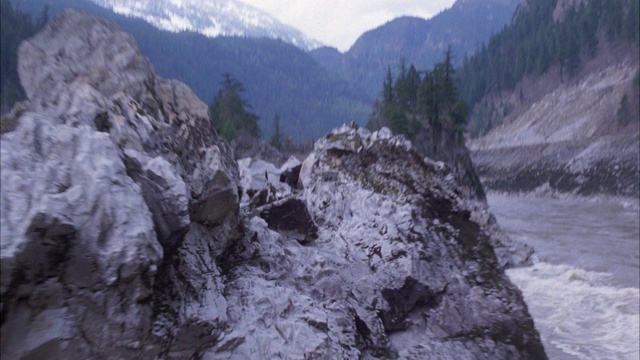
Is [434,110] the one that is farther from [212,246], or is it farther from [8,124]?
[8,124]

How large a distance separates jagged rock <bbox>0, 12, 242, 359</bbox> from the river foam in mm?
8688

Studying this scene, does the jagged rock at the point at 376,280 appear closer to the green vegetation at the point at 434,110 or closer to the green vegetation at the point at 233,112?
the green vegetation at the point at 434,110

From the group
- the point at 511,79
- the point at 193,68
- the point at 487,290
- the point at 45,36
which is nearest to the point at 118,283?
the point at 45,36

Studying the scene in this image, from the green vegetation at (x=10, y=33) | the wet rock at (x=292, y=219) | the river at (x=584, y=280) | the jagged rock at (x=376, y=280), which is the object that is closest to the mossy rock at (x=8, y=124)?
the jagged rock at (x=376, y=280)

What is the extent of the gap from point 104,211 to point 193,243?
1700 millimetres

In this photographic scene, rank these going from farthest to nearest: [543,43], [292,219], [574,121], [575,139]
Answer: [543,43], [574,121], [575,139], [292,219]

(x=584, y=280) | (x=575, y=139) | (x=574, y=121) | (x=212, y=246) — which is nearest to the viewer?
(x=212, y=246)

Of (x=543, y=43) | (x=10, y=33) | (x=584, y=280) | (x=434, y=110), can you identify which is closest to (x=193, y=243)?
(x=584, y=280)

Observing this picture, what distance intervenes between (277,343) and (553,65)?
390 ft

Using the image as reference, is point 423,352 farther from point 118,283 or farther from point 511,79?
point 511,79

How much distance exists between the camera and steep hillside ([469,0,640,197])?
167 feet

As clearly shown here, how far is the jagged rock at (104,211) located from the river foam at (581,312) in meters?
8.69

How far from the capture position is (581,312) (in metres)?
14.2

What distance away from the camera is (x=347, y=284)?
6.72 metres
